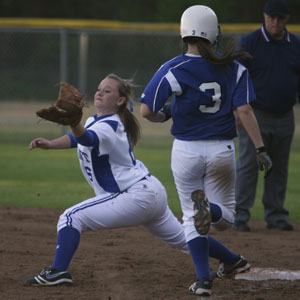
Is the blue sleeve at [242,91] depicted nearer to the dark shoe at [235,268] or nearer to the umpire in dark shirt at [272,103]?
the dark shoe at [235,268]

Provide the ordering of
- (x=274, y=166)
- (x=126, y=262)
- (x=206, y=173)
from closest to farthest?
(x=206, y=173) < (x=126, y=262) < (x=274, y=166)

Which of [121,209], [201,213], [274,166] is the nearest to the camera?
[201,213]

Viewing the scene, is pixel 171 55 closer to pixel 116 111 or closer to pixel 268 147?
pixel 268 147

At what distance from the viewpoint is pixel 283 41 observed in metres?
6.65

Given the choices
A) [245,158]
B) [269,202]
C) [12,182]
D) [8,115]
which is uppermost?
[245,158]

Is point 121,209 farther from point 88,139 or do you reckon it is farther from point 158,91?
point 158,91

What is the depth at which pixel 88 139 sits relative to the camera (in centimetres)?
424

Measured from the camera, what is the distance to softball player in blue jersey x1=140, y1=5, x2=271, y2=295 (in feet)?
13.9

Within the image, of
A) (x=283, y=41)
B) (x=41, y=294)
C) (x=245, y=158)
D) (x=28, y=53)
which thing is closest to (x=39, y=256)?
(x=41, y=294)

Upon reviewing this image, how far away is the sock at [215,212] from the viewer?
4.26 metres

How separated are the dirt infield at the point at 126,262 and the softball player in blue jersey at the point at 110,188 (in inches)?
10.3

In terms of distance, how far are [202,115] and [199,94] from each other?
0.46 ft

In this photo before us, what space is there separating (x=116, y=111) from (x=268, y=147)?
2.60 metres

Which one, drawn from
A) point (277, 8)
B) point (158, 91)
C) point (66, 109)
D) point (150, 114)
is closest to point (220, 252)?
point (150, 114)
